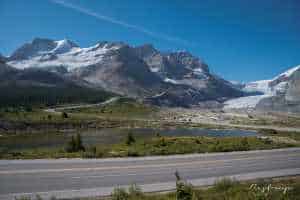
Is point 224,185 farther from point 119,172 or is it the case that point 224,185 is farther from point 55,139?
point 55,139

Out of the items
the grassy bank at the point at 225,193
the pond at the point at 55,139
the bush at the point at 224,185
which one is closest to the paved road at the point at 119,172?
the bush at the point at 224,185

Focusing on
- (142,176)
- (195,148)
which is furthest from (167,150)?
(142,176)

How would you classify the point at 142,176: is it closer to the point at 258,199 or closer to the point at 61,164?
the point at 61,164

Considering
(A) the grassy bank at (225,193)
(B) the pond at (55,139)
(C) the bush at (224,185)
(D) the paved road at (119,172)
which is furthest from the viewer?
(B) the pond at (55,139)

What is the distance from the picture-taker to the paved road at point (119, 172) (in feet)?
50.0

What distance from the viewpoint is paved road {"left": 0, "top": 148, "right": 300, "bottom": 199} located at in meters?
15.2

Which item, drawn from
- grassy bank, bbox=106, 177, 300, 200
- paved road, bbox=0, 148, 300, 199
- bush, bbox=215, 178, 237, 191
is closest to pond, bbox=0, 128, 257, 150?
paved road, bbox=0, 148, 300, 199

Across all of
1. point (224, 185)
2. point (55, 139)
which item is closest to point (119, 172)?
point (224, 185)

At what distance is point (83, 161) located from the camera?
74.2 ft

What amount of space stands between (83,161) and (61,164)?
A: 213 centimetres

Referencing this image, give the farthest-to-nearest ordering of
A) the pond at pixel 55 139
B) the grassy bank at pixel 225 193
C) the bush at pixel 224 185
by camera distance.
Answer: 1. the pond at pixel 55 139
2. the bush at pixel 224 185
3. the grassy bank at pixel 225 193

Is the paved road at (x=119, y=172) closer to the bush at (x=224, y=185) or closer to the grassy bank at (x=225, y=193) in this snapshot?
the bush at (x=224, y=185)

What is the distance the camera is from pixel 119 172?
19.5m

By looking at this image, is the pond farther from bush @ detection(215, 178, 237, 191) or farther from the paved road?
bush @ detection(215, 178, 237, 191)
